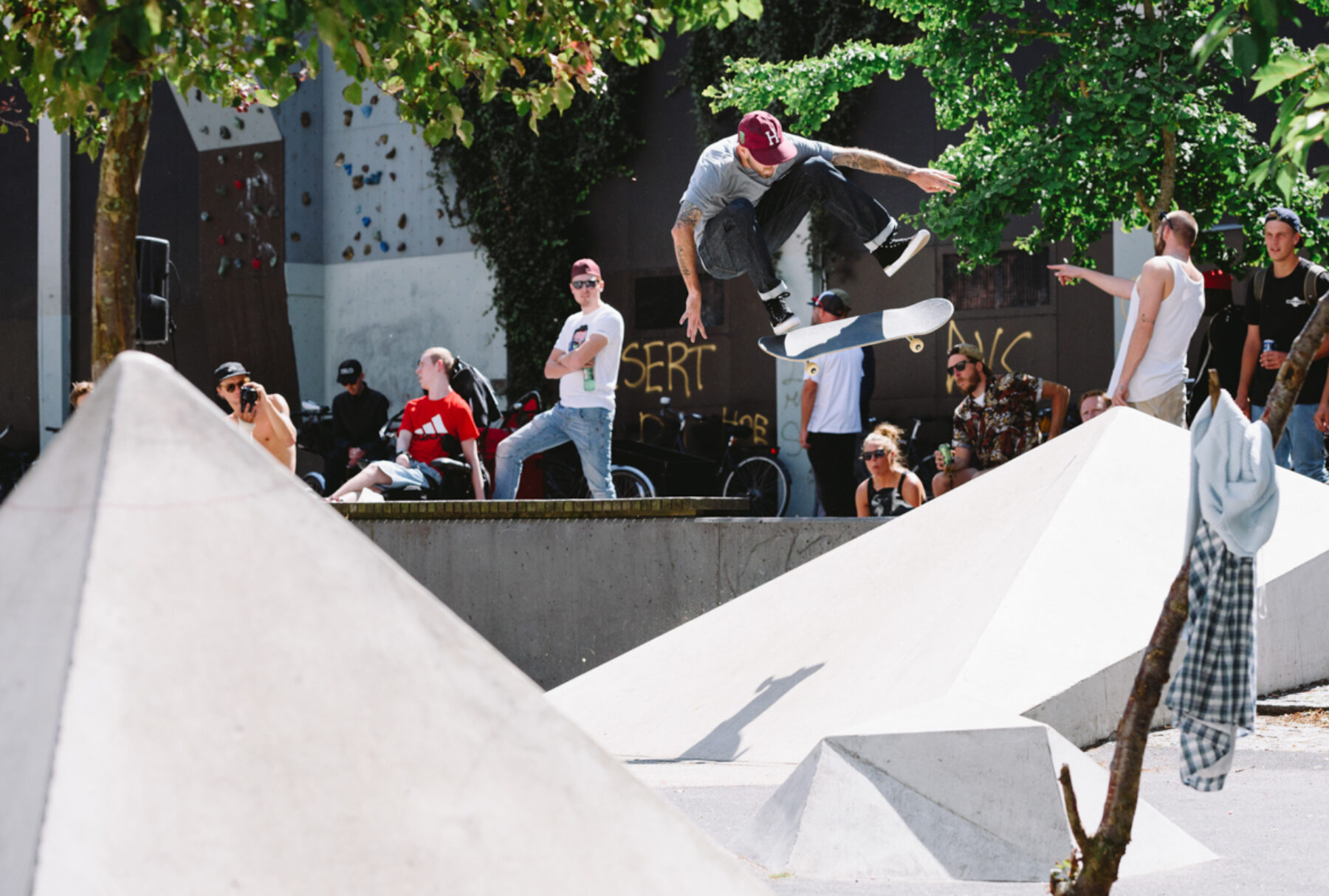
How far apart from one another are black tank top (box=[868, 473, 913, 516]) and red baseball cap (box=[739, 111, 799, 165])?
7.18 feet

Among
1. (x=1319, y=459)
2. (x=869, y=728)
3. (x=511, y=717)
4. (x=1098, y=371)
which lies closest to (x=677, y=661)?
(x=869, y=728)

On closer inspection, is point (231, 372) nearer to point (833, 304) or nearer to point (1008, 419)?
point (833, 304)

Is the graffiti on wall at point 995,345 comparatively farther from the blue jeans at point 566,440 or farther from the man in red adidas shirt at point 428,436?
the blue jeans at point 566,440

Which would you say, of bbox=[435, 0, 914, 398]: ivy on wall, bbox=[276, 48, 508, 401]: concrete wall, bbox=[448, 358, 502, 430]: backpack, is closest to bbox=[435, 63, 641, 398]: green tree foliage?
bbox=[435, 0, 914, 398]: ivy on wall

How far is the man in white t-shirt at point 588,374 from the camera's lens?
852 cm

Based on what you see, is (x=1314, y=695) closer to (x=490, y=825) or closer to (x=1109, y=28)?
(x=490, y=825)

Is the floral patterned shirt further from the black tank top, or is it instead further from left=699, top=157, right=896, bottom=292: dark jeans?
left=699, top=157, right=896, bottom=292: dark jeans

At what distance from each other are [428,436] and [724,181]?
11.8ft

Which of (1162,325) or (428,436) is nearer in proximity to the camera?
(1162,325)

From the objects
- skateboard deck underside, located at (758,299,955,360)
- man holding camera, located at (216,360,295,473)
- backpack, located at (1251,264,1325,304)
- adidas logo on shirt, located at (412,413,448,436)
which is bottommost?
adidas logo on shirt, located at (412,413,448,436)

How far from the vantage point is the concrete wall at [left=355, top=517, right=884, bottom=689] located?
8.31 metres

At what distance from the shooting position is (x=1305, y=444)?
24.2 ft

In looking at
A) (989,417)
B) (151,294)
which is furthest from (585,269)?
(151,294)

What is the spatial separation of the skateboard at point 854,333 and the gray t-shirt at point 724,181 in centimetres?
81
